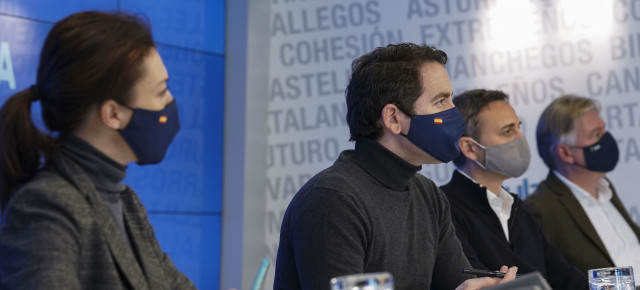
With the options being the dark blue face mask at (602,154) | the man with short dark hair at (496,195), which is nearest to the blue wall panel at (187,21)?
the man with short dark hair at (496,195)

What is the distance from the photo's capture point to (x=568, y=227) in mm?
3584

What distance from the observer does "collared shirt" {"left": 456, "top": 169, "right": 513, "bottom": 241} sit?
10.4 feet

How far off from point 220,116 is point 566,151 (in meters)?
2.35

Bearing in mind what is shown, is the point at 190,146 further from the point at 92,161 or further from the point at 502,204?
the point at 92,161

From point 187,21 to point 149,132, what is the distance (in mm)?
3498

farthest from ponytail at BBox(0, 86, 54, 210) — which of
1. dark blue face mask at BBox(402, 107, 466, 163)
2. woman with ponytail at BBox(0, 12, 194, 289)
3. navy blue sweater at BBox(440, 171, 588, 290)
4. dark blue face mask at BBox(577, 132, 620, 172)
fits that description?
dark blue face mask at BBox(577, 132, 620, 172)

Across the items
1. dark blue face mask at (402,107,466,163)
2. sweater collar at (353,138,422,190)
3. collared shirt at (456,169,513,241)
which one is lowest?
collared shirt at (456,169,513,241)

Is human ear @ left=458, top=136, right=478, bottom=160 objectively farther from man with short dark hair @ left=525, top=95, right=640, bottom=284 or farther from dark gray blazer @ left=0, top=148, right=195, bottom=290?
dark gray blazer @ left=0, top=148, right=195, bottom=290

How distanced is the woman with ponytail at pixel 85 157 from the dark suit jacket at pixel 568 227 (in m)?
2.22

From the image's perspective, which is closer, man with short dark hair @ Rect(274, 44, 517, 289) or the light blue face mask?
man with short dark hair @ Rect(274, 44, 517, 289)

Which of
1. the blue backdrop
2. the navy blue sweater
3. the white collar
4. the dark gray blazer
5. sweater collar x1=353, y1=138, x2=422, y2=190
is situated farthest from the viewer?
the blue backdrop

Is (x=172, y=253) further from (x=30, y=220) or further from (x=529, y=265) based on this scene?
(x=30, y=220)

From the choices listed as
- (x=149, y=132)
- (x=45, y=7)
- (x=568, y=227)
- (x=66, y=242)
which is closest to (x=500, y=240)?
(x=568, y=227)

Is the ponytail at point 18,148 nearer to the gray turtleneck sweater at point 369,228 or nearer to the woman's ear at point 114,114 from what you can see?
the woman's ear at point 114,114
